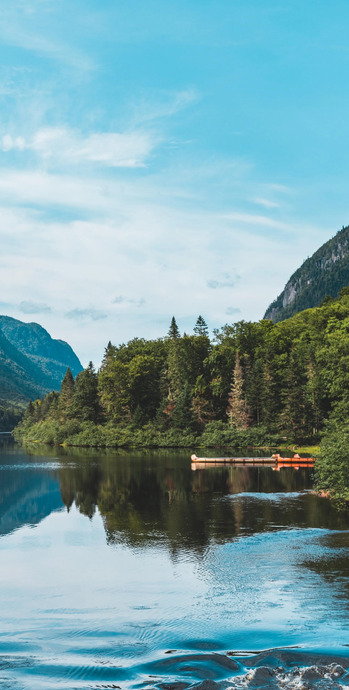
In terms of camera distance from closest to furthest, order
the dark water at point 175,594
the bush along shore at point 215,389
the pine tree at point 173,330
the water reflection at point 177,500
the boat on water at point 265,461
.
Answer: the dark water at point 175,594 → the water reflection at point 177,500 → the boat on water at point 265,461 → the bush along shore at point 215,389 → the pine tree at point 173,330

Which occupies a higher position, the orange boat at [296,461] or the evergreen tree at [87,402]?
the evergreen tree at [87,402]

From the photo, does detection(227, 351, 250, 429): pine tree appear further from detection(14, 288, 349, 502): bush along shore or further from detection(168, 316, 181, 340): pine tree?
detection(168, 316, 181, 340): pine tree

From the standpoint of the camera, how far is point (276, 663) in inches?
466

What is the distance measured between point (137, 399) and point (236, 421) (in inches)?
1061

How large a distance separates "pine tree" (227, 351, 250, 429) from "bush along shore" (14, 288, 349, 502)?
0.15 m

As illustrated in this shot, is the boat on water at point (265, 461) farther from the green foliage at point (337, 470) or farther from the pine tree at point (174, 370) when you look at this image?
the pine tree at point (174, 370)

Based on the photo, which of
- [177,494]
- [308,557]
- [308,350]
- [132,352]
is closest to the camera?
[308,557]

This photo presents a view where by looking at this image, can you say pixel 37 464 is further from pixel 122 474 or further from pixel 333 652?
pixel 333 652

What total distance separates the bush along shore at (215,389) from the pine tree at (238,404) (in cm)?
15

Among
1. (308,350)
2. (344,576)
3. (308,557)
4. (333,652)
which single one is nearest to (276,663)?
Answer: (333,652)

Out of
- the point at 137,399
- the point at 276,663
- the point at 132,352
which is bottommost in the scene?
the point at 276,663

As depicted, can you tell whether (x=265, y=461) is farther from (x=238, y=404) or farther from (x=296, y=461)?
(x=238, y=404)

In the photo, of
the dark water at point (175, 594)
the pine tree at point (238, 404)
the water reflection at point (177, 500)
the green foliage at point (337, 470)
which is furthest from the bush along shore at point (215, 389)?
the dark water at point (175, 594)

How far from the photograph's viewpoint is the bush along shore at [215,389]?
80.4 m
